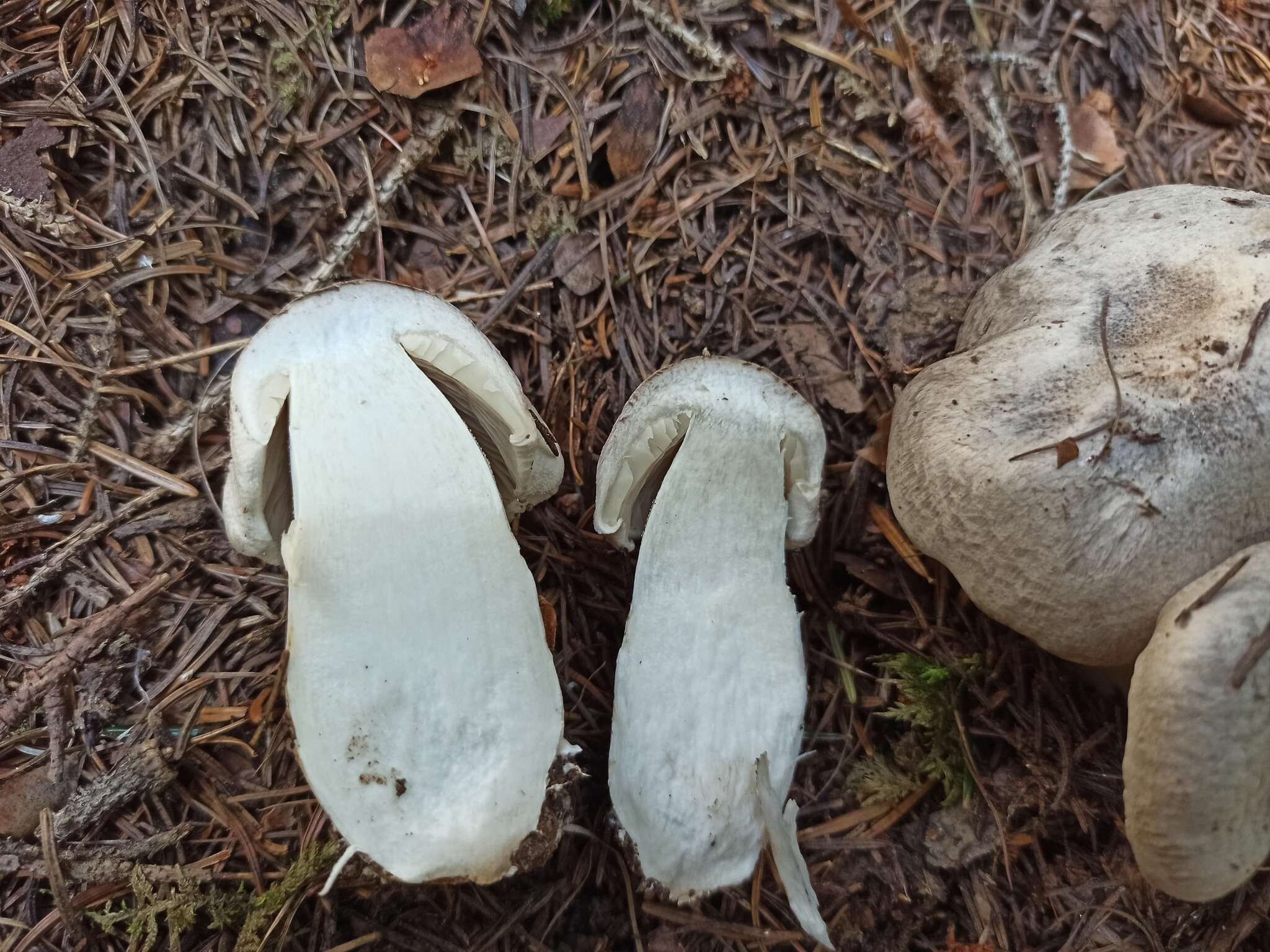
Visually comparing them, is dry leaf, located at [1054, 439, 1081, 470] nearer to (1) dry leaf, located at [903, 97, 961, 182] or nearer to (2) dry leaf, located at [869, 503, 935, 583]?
(2) dry leaf, located at [869, 503, 935, 583]

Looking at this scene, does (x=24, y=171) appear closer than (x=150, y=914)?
No

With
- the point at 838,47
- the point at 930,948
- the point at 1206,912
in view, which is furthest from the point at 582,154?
the point at 1206,912

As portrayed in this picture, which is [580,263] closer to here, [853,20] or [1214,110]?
[853,20]

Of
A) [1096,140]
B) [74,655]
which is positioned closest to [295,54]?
[74,655]

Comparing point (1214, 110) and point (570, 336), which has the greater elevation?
point (1214, 110)

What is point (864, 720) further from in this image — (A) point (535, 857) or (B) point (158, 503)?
(B) point (158, 503)

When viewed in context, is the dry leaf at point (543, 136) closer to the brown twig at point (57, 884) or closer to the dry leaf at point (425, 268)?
the dry leaf at point (425, 268)

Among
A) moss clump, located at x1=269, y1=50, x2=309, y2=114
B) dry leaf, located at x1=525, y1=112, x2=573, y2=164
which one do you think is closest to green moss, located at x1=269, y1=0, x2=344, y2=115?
moss clump, located at x1=269, y1=50, x2=309, y2=114
